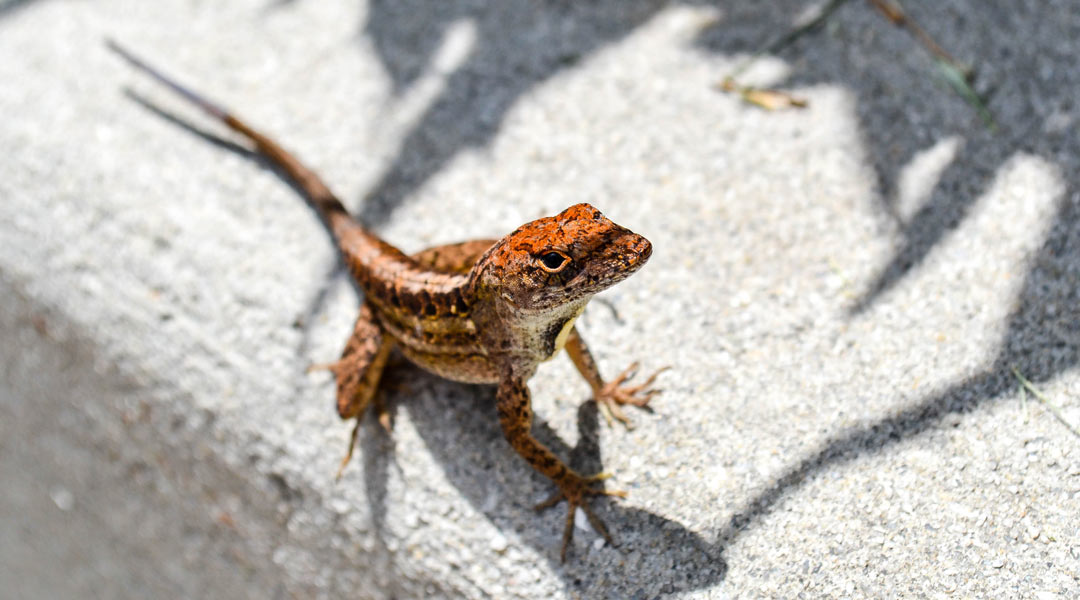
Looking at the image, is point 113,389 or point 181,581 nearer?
point 113,389

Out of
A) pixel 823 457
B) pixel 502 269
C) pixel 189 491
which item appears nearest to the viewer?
pixel 502 269

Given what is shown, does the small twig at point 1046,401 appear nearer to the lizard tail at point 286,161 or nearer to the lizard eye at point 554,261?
the lizard eye at point 554,261

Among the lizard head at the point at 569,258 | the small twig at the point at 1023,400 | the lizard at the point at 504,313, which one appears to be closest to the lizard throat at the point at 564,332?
the lizard at the point at 504,313

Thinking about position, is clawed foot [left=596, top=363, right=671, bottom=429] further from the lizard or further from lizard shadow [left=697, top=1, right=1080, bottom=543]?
lizard shadow [left=697, top=1, right=1080, bottom=543]

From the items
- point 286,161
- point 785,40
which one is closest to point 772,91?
point 785,40

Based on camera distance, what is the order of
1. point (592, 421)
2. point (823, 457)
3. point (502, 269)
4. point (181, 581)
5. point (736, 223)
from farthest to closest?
1. point (181, 581)
2. point (736, 223)
3. point (592, 421)
4. point (823, 457)
5. point (502, 269)

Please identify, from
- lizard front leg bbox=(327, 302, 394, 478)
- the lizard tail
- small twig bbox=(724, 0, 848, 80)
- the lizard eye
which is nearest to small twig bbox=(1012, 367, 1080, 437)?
the lizard eye

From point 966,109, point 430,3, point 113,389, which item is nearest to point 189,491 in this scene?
point 113,389

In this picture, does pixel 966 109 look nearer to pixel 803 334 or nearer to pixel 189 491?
pixel 803 334
